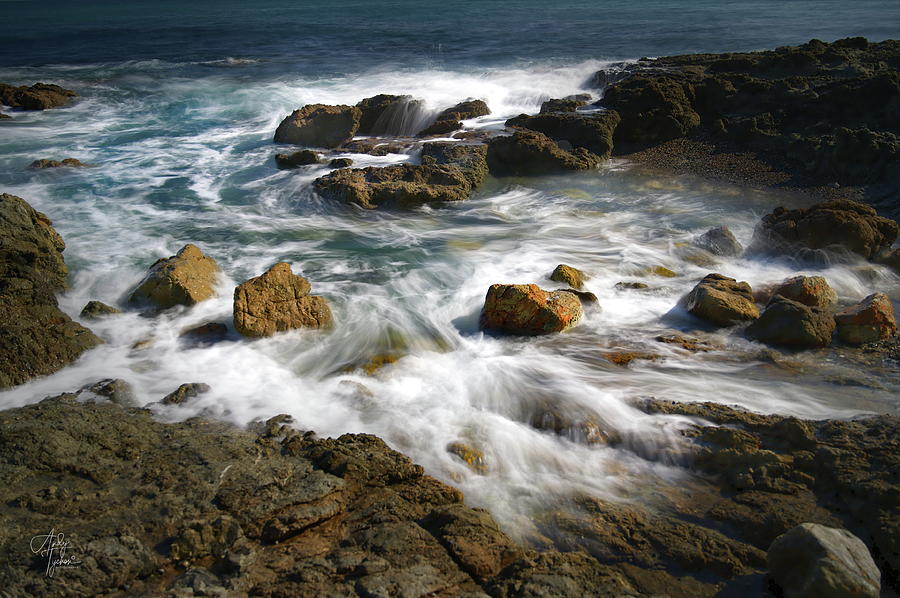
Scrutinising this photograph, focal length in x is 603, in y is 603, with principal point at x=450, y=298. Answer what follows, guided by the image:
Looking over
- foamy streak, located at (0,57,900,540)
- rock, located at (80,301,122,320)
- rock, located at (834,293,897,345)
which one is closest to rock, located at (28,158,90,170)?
foamy streak, located at (0,57,900,540)

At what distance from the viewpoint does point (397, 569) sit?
327 centimetres

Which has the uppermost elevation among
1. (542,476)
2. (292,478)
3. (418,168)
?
(418,168)

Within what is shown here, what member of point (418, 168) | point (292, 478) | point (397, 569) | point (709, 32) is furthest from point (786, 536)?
point (709, 32)

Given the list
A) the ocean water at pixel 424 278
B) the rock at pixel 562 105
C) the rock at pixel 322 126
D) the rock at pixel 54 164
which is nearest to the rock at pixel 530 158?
the ocean water at pixel 424 278

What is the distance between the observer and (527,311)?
21.6 ft

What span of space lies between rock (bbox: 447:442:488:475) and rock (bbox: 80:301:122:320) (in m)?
4.64

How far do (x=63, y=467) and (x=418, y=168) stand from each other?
8496 millimetres

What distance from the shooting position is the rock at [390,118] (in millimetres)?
15256

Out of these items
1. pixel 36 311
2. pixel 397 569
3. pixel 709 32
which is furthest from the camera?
pixel 709 32

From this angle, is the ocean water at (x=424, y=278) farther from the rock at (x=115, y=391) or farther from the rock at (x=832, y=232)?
the rock at (x=832, y=232)

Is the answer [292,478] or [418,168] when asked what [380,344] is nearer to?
[292,478]

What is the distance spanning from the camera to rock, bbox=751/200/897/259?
7992 millimetres

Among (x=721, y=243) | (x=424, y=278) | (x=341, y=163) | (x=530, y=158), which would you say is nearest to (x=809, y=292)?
(x=721, y=243)

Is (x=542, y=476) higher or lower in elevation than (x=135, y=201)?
lower
